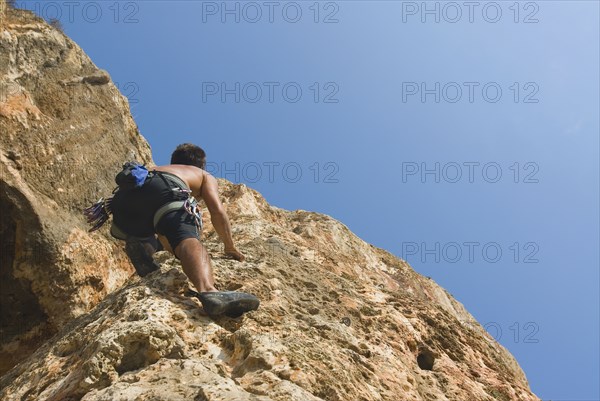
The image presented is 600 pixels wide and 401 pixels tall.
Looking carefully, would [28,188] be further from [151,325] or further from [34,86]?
[151,325]

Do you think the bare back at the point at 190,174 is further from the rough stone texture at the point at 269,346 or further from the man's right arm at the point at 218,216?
the rough stone texture at the point at 269,346

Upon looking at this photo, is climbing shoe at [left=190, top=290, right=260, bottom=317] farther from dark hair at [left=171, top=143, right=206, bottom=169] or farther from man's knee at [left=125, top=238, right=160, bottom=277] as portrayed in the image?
dark hair at [left=171, top=143, right=206, bottom=169]

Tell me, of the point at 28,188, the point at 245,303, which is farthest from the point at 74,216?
the point at 245,303

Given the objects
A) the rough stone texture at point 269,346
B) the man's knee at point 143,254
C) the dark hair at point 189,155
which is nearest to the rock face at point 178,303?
the rough stone texture at point 269,346

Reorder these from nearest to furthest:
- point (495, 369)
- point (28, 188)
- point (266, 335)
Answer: point (266, 335), point (495, 369), point (28, 188)

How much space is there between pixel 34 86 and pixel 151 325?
311 inches

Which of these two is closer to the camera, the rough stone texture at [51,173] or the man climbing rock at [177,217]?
the man climbing rock at [177,217]

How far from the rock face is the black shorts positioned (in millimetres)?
357

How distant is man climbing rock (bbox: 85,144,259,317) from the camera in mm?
5238

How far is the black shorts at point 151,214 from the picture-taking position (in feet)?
19.0

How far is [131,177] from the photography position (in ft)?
19.7

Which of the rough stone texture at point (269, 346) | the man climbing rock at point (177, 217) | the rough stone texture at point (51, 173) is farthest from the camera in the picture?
the rough stone texture at point (51, 173)

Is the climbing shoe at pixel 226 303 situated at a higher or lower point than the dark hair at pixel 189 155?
lower

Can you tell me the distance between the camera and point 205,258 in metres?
5.55
